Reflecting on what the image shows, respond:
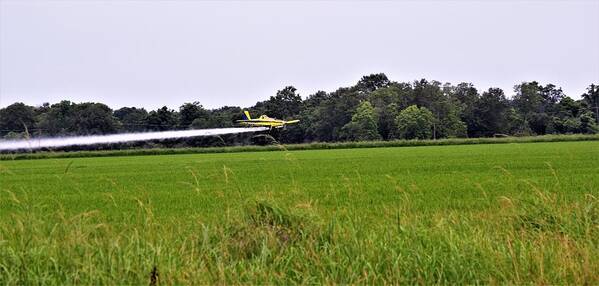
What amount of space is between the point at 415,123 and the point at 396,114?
25.9ft

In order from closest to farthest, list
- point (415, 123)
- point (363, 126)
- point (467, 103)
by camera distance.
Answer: point (415, 123), point (363, 126), point (467, 103)

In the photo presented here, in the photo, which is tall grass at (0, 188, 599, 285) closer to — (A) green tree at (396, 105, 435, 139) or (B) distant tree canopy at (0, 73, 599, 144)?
(B) distant tree canopy at (0, 73, 599, 144)

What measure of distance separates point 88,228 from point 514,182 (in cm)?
1260

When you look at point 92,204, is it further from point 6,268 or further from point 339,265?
point 339,265

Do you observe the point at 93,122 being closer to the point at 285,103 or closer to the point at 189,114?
the point at 189,114

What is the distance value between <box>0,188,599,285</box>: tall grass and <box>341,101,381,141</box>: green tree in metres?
100

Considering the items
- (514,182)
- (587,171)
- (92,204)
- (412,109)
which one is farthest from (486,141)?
(92,204)

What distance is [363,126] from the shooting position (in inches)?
4188

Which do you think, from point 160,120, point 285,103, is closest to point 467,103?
point 285,103

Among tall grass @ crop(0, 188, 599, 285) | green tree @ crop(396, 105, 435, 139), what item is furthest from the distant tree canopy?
tall grass @ crop(0, 188, 599, 285)

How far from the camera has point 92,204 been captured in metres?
12.7

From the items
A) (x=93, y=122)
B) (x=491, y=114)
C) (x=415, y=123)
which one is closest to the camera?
(x=93, y=122)

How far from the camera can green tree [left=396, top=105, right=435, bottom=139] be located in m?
103

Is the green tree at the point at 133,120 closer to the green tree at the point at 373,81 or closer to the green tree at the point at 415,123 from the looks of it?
the green tree at the point at 415,123
